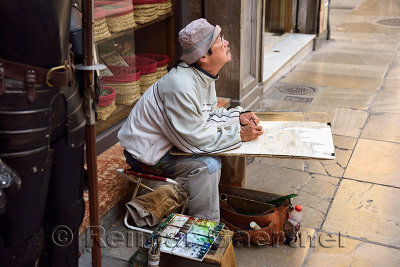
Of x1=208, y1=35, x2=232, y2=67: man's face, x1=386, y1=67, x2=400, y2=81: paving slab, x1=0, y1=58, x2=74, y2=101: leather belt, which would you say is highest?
x1=0, y1=58, x2=74, y2=101: leather belt

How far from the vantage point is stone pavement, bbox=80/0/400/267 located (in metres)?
3.60

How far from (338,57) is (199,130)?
18.7 feet

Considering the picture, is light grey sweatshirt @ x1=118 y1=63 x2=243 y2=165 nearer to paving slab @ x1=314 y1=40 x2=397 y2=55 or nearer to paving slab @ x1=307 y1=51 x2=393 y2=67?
paving slab @ x1=307 y1=51 x2=393 y2=67

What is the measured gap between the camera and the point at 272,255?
11.7 feet

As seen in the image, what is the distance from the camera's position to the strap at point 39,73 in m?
2.17

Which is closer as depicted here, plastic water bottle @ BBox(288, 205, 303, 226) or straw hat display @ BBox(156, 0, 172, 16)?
plastic water bottle @ BBox(288, 205, 303, 226)

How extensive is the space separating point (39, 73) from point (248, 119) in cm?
191

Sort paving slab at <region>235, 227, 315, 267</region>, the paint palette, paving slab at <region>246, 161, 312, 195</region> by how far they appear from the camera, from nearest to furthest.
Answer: the paint palette → paving slab at <region>235, 227, 315, 267</region> → paving slab at <region>246, 161, 312, 195</region>

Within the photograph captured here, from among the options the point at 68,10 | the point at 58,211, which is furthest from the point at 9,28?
the point at 58,211

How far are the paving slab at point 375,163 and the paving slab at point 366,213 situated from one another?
5.6 inches

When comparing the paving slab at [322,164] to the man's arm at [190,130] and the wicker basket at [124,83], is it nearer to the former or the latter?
the wicker basket at [124,83]

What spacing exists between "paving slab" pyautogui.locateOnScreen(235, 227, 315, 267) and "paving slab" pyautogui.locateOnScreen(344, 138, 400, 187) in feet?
4.16

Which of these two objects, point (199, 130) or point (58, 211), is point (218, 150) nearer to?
point (199, 130)

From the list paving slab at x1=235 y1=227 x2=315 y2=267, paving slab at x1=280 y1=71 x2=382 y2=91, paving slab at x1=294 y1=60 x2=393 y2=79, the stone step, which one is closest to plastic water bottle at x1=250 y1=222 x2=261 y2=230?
paving slab at x1=235 y1=227 x2=315 y2=267
